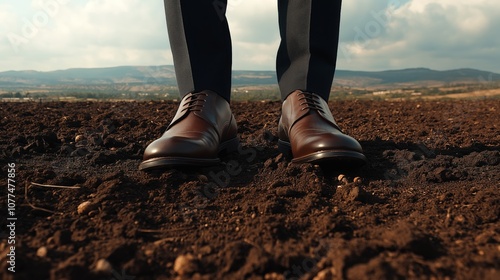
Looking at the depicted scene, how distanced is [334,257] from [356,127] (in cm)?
251

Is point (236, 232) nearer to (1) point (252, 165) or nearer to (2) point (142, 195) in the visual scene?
(2) point (142, 195)

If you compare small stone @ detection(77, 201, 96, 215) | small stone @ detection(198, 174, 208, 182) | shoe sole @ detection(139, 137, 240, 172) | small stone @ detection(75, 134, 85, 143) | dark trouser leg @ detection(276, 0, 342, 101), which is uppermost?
dark trouser leg @ detection(276, 0, 342, 101)

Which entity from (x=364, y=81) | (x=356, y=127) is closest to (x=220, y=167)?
(x=356, y=127)

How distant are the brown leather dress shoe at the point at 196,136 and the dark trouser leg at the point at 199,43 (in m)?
0.08

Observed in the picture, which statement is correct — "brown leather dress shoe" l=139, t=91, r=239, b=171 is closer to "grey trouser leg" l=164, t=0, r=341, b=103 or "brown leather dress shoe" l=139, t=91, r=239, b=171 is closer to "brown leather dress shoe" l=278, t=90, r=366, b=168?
"grey trouser leg" l=164, t=0, r=341, b=103

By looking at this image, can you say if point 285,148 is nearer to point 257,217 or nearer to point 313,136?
point 313,136

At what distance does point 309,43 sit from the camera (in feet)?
7.12

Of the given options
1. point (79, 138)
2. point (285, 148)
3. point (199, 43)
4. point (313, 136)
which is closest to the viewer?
point (313, 136)

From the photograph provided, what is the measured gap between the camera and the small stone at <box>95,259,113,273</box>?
1.01 m

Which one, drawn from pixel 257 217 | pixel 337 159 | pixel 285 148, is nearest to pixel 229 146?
pixel 285 148

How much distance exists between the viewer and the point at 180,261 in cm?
106

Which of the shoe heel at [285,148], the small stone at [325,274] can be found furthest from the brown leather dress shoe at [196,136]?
the small stone at [325,274]

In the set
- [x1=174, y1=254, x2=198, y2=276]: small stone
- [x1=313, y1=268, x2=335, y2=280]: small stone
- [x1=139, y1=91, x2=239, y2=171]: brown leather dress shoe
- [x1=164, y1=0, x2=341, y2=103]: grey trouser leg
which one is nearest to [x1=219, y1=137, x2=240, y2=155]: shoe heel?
[x1=139, y1=91, x2=239, y2=171]: brown leather dress shoe

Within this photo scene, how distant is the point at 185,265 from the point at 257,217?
0.39 meters
